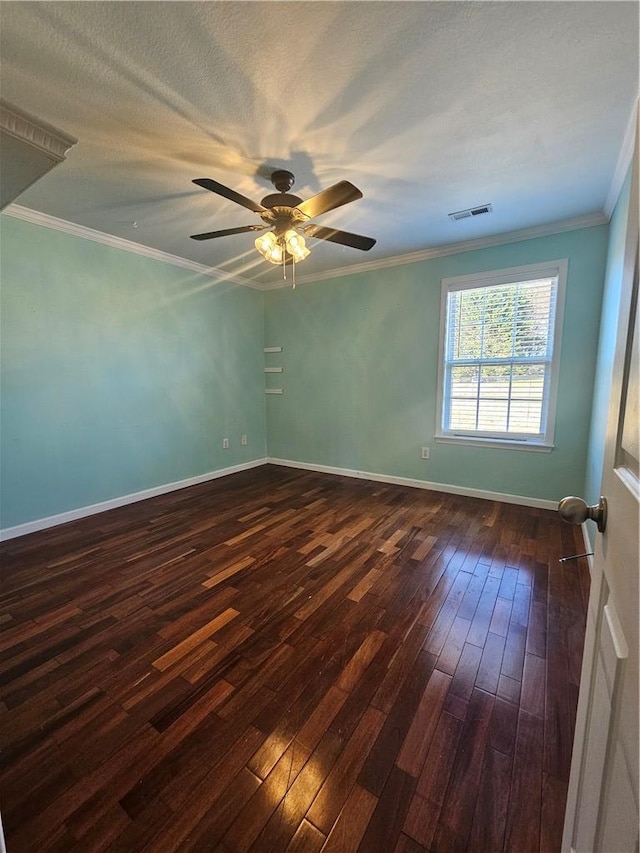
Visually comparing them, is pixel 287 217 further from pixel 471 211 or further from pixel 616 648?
pixel 616 648

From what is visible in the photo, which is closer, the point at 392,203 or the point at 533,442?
the point at 392,203

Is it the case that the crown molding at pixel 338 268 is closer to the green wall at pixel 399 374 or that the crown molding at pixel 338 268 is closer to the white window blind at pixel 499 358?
the green wall at pixel 399 374

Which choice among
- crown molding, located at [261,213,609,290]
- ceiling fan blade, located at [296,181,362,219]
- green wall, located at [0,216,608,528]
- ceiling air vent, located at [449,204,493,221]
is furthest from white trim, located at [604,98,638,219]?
ceiling fan blade, located at [296,181,362,219]

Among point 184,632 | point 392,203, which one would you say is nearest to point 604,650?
point 184,632

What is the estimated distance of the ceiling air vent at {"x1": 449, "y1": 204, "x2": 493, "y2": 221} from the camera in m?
2.59

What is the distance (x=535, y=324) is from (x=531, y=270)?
476 mm

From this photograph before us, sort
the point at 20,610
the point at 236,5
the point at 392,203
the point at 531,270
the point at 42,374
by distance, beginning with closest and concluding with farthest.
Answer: the point at 236,5 < the point at 20,610 < the point at 392,203 < the point at 42,374 < the point at 531,270

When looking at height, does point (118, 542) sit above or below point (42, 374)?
below

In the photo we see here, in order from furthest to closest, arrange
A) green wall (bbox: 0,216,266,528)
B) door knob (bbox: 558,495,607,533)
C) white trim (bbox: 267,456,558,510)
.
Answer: white trim (bbox: 267,456,558,510) < green wall (bbox: 0,216,266,528) < door knob (bbox: 558,495,607,533)

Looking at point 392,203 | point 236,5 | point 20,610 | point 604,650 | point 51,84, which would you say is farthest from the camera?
point 392,203

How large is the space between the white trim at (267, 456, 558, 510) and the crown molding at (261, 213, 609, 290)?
2.37 m

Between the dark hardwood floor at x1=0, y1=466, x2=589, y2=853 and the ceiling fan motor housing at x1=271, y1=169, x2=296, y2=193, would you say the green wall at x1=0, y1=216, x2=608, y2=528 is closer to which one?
the dark hardwood floor at x1=0, y1=466, x2=589, y2=853

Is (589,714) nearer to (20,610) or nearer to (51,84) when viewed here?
(20,610)

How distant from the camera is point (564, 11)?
1204 millimetres
